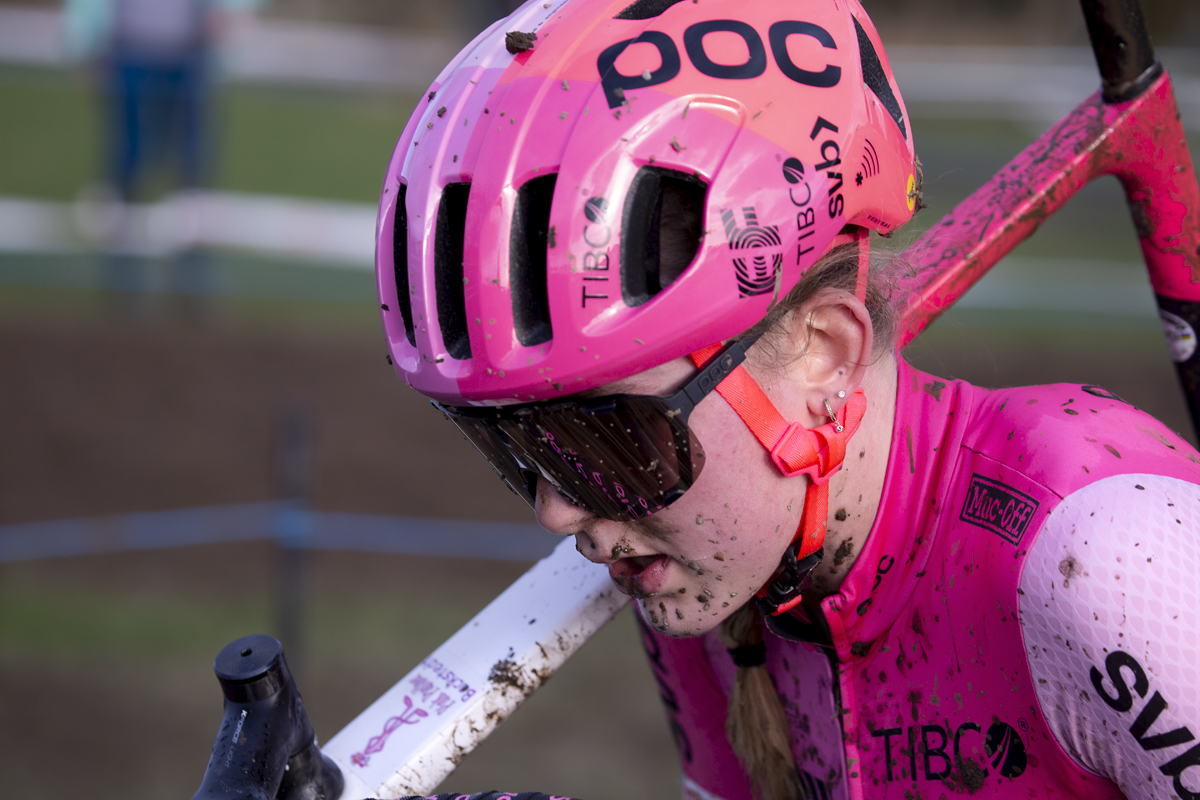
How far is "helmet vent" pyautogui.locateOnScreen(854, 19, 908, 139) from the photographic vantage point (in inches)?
62.5

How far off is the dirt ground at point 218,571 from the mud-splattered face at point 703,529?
2401 mm

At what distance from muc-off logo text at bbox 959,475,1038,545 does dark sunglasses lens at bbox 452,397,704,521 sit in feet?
1.43

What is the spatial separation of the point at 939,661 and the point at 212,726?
12.8 ft

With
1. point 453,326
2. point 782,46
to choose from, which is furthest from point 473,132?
point 782,46

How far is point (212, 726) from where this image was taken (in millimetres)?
4633

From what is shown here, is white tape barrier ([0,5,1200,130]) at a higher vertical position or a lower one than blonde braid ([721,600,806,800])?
lower

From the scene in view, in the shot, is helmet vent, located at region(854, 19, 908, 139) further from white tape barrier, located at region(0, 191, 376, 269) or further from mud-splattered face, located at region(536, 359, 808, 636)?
white tape barrier, located at region(0, 191, 376, 269)

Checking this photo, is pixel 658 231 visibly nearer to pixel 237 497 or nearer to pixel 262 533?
pixel 262 533

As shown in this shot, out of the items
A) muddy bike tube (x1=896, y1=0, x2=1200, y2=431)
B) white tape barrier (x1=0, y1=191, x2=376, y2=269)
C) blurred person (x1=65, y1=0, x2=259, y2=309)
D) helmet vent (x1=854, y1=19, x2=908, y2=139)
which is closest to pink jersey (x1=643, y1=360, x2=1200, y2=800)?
muddy bike tube (x1=896, y1=0, x2=1200, y2=431)

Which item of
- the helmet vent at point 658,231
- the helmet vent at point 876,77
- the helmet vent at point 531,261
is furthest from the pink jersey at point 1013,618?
the helmet vent at point 531,261

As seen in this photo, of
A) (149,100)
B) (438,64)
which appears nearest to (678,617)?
(149,100)

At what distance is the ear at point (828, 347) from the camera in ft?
4.89

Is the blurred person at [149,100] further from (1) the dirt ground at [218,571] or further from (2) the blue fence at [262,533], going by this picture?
(2) the blue fence at [262,533]

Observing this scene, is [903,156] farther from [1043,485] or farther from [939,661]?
[939,661]
